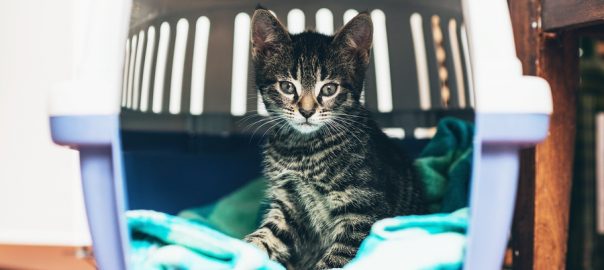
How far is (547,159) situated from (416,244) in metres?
0.30

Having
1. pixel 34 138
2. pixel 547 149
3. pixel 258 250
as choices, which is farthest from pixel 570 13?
pixel 34 138

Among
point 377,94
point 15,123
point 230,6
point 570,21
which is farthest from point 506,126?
point 15,123

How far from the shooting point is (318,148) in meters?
1.06

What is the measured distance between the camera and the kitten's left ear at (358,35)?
3.35ft

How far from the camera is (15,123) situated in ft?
5.06

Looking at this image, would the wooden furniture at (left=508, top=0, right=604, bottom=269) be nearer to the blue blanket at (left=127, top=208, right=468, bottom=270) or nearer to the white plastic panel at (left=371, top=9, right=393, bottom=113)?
the blue blanket at (left=127, top=208, right=468, bottom=270)

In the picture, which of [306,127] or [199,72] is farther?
[199,72]

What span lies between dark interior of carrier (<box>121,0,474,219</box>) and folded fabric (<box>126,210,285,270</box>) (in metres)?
0.54

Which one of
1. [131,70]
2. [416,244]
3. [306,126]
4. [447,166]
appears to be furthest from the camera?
[131,70]

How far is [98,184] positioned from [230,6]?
0.91 m

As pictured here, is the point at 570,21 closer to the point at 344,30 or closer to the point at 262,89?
the point at 344,30

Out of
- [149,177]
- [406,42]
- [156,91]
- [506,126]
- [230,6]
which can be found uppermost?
[230,6]

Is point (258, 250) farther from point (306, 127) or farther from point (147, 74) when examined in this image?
point (147, 74)

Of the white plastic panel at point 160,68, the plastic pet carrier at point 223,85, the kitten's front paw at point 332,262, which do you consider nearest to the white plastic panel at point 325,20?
the plastic pet carrier at point 223,85
